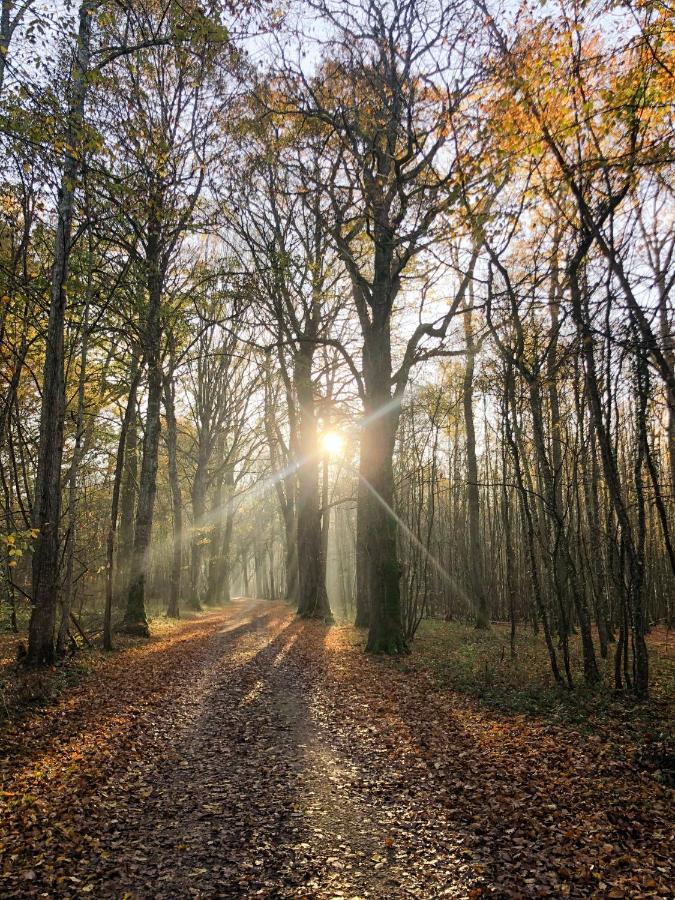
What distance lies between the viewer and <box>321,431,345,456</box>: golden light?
2010cm

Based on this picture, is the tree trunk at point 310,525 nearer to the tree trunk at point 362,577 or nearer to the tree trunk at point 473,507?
the tree trunk at point 362,577

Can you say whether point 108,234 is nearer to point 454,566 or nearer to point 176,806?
point 176,806

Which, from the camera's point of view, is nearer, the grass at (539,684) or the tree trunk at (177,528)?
the grass at (539,684)

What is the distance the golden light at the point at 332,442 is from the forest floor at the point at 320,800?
13.0 m

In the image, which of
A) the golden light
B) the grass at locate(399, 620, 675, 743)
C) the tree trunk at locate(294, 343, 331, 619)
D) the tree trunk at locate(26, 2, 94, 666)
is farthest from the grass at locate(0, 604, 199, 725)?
the golden light

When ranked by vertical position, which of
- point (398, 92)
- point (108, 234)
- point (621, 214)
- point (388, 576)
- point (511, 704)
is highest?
point (398, 92)

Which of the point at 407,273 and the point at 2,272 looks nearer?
the point at 2,272

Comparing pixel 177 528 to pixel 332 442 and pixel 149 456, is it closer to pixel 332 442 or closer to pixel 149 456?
pixel 149 456

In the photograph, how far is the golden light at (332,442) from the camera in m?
20.1

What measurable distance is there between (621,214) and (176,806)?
8961mm

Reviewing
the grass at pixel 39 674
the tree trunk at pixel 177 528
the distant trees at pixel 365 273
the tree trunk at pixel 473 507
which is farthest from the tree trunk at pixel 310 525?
the grass at pixel 39 674

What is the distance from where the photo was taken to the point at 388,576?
447 inches

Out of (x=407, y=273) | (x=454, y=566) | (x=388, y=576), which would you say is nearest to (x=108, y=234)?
(x=407, y=273)

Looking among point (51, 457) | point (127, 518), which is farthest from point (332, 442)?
point (51, 457)
